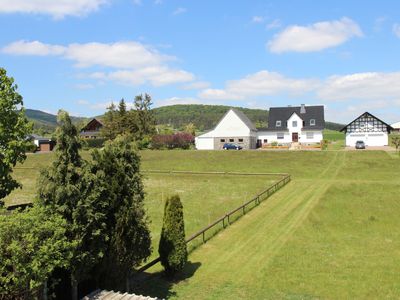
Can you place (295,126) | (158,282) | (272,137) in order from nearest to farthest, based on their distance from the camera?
(158,282) → (295,126) → (272,137)

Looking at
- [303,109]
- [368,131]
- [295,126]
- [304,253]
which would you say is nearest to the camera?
[304,253]

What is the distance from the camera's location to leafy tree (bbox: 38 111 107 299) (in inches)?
364

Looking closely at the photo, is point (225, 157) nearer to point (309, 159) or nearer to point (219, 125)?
point (309, 159)

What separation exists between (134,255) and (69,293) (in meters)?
2.14

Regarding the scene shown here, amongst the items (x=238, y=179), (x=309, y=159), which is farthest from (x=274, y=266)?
(x=309, y=159)

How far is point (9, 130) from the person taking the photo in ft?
36.7

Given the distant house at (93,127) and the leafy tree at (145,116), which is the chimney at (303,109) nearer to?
the leafy tree at (145,116)

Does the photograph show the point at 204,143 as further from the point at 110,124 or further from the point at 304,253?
the point at 304,253

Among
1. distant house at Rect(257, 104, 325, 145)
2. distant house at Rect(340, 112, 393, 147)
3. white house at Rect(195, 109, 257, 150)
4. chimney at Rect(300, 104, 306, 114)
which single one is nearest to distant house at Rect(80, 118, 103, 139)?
white house at Rect(195, 109, 257, 150)

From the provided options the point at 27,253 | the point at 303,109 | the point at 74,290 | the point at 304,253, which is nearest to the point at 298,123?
the point at 303,109

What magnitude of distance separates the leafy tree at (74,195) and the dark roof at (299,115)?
206ft

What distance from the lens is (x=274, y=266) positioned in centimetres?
1402

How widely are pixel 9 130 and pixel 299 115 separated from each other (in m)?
64.1

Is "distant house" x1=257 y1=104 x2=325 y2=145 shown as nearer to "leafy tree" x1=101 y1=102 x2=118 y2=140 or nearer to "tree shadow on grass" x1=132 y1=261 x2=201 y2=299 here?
"leafy tree" x1=101 y1=102 x2=118 y2=140
